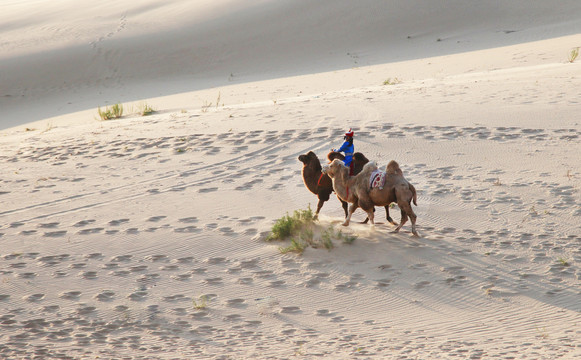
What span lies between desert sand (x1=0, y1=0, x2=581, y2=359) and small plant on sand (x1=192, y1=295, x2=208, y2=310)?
31 millimetres

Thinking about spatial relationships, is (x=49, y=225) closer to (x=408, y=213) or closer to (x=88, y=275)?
(x=88, y=275)

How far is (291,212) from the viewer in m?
8.94

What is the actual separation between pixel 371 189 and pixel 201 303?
2293 millimetres

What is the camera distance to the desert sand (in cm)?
609

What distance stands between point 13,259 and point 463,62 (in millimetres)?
15891

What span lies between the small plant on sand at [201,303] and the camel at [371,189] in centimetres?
213

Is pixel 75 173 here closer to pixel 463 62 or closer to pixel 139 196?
pixel 139 196

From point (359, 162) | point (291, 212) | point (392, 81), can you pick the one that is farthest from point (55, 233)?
point (392, 81)

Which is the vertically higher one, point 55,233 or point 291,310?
point 55,233

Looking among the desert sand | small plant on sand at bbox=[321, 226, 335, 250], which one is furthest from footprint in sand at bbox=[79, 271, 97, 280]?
small plant on sand at bbox=[321, 226, 335, 250]

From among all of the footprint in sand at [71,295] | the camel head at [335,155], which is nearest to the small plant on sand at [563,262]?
the camel head at [335,155]

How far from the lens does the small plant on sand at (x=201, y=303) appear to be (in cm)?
664

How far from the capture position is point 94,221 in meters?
9.02

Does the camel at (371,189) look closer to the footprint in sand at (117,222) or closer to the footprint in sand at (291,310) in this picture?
the footprint in sand at (291,310)
